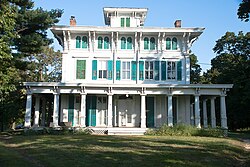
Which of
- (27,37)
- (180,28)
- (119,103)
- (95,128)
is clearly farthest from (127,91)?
(27,37)

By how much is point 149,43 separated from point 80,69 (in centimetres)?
631

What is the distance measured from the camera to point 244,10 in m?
12.6

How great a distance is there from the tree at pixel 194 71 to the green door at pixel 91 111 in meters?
27.2

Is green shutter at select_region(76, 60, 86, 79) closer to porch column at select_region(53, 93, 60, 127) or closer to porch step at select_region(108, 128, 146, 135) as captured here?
porch column at select_region(53, 93, 60, 127)

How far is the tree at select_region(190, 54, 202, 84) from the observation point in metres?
48.1

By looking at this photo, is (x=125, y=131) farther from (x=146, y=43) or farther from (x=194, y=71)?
(x=194, y=71)

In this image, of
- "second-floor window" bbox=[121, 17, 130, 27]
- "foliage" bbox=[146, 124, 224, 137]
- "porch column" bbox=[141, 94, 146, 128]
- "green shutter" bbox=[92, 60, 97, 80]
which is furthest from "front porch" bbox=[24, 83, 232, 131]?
"second-floor window" bbox=[121, 17, 130, 27]

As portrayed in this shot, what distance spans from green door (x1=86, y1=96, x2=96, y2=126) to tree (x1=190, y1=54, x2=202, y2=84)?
27.2 m

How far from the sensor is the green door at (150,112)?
24591 mm

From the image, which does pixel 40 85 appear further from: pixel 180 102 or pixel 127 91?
pixel 180 102

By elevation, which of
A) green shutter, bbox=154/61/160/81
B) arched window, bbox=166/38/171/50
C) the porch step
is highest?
arched window, bbox=166/38/171/50

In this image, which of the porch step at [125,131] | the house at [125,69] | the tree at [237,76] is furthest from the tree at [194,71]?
the porch step at [125,131]

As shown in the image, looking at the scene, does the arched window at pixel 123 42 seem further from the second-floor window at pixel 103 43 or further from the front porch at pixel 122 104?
the front porch at pixel 122 104

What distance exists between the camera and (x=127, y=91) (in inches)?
916
